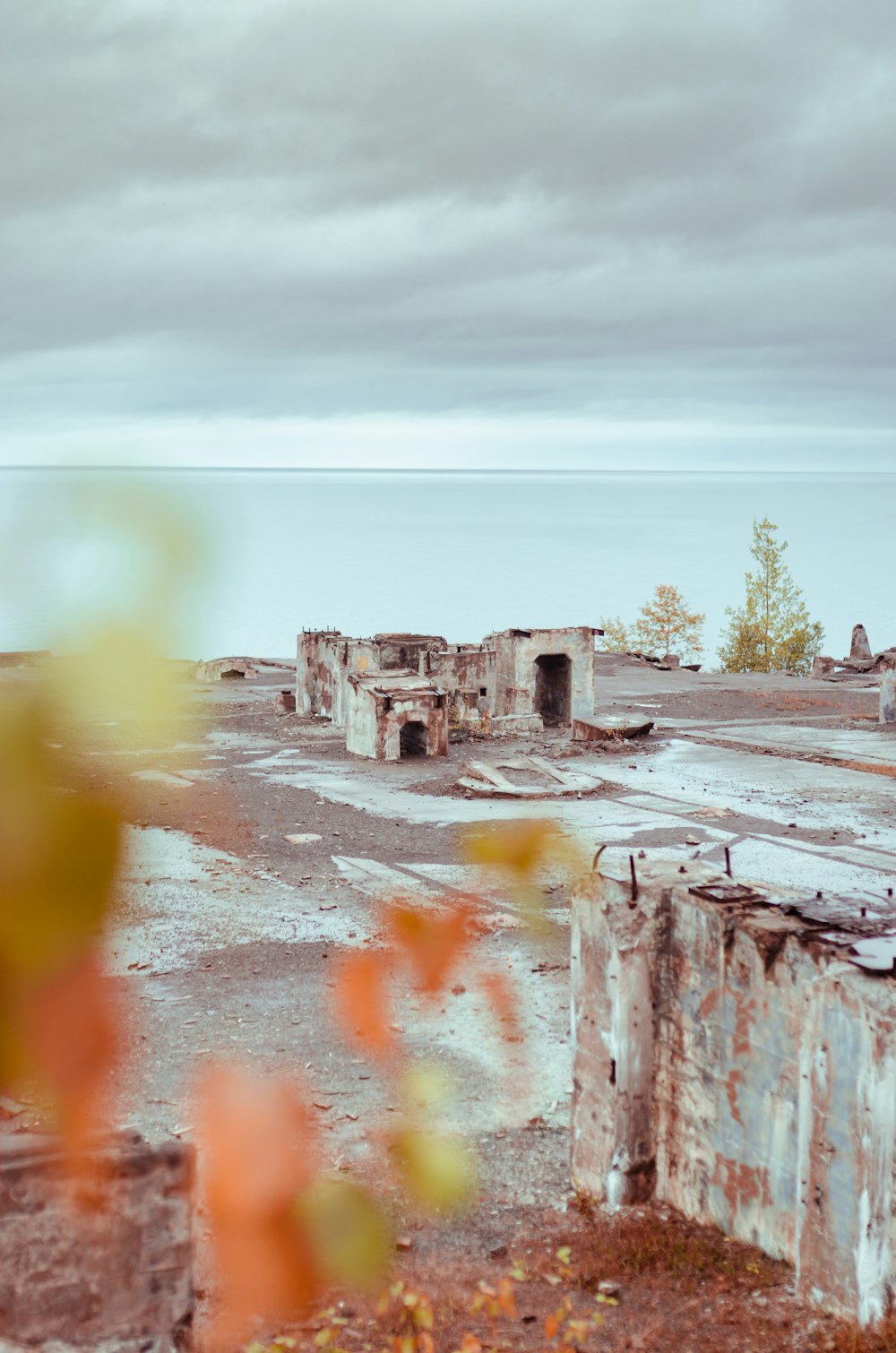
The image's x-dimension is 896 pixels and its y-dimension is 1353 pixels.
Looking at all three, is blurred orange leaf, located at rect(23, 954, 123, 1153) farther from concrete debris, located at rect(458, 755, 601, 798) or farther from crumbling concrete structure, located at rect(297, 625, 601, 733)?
crumbling concrete structure, located at rect(297, 625, 601, 733)

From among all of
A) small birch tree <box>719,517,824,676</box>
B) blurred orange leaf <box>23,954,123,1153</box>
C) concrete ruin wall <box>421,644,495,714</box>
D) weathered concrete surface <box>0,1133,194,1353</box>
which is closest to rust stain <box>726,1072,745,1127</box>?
weathered concrete surface <box>0,1133,194,1353</box>

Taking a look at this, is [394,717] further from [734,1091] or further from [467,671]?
[734,1091]

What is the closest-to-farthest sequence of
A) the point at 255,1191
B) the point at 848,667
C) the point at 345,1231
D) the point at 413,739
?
the point at 345,1231 → the point at 255,1191 → the point at 413,739 → the point at 848,667

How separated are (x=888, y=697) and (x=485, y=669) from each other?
10.1 meters

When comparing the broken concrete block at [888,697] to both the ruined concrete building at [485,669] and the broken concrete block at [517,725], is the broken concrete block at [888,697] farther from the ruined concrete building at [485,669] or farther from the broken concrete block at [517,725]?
the broken concrete block at [517,725]

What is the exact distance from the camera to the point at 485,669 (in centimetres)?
3325

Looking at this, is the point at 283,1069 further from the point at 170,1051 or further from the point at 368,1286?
the point at 368,1286

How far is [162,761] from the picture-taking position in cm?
2592

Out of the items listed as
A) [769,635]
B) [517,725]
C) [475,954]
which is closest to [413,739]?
[517,725]

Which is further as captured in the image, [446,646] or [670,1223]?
[446,646]

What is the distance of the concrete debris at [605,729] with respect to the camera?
95.0 ft

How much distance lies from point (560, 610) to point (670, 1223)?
95530mm

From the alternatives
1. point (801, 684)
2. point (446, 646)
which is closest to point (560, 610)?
point (801, 684)

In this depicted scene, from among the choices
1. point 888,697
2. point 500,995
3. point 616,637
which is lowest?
point 500,995
